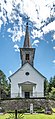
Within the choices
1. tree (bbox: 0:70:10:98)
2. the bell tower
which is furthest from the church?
tree (bbox: 0:70:10:98)

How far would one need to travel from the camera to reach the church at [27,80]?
57.1m

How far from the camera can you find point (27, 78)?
58.3 metres

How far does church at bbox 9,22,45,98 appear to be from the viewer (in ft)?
187

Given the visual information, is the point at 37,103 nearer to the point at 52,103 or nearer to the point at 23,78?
the point at 52,103

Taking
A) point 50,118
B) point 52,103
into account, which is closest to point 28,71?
point 52,103

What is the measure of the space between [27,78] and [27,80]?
45 centimetres

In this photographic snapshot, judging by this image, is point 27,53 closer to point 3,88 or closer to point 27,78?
point 27,78

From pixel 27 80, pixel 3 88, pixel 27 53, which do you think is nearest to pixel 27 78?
pixel 27 80

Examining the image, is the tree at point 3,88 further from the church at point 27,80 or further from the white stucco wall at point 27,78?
the church at point 27,80

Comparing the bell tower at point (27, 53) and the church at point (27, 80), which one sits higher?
the bell tower at point (27, 53)

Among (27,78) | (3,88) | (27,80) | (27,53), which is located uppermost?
(27,53)

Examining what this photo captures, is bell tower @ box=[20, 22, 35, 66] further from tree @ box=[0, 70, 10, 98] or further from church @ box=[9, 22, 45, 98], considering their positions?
tree @ box=[0, 70, 10, 98]

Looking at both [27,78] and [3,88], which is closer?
[27,78]

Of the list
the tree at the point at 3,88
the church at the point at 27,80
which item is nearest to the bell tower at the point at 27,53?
the church at the point at 27,80
